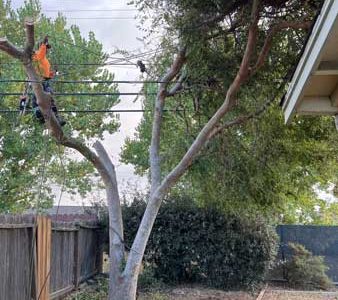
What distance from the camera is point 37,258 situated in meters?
7.33

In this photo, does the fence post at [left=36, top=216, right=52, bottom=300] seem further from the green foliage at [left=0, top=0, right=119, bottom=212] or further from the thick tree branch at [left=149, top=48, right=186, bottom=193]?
the green foliage at [left=0, top=0, right=119, bottom=212]

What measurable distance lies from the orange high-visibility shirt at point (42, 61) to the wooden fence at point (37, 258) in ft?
7.27

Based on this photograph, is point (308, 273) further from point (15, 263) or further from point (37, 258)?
point (15, 263)

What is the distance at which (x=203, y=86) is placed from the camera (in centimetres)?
999

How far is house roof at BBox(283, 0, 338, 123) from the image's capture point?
163 inches

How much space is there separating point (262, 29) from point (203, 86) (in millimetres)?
1794

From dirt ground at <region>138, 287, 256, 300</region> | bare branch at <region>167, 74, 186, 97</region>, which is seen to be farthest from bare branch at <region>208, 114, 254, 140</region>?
dirt ground at <region>138, 287, 256, 300</region>

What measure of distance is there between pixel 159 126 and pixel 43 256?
4.02 m

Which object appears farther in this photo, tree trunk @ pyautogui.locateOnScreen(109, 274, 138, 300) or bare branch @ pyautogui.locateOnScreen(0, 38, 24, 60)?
tree trunk @ pyautogui.locateOnScreen(109, 274, 138, 300)

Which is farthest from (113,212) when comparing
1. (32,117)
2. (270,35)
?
(32,117)

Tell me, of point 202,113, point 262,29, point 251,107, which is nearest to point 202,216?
point 202,113

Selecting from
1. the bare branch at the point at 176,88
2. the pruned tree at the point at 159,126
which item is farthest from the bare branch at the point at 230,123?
the bare branch at the point at 176,88

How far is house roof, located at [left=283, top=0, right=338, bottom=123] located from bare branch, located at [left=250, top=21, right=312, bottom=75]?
213cm

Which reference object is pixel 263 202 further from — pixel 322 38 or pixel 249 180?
pixel 322 38
